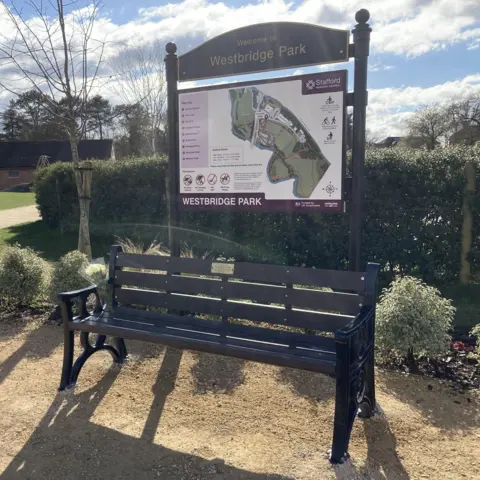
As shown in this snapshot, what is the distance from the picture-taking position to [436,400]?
321 centimetres

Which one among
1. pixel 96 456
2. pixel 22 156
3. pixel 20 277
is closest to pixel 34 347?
pixel 20 277

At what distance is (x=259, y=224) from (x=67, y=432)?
474cm

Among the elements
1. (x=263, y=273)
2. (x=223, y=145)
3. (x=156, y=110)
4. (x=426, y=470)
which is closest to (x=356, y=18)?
(x=223, y=145)

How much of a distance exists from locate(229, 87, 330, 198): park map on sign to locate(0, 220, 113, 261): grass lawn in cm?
593

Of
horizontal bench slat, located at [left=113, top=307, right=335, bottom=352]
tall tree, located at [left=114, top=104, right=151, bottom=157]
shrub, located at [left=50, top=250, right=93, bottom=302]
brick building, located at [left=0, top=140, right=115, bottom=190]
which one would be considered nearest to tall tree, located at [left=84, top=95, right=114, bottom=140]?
tall tree, located at [left=114, top=104, right=151, bottom=157]

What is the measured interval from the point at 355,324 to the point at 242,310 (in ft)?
3.55

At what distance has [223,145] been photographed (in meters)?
4.49

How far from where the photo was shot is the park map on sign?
4.09 metres

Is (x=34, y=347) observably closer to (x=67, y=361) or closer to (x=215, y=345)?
(x=67, y=361)

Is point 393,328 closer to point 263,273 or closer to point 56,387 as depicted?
point 263,273

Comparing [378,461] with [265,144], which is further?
[265,144]

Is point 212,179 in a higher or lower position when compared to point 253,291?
higher

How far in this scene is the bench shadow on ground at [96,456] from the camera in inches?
97.2

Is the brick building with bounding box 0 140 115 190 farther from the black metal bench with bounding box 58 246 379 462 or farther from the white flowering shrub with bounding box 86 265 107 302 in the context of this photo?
the black metal bench with bounding box 58 246 379 462
